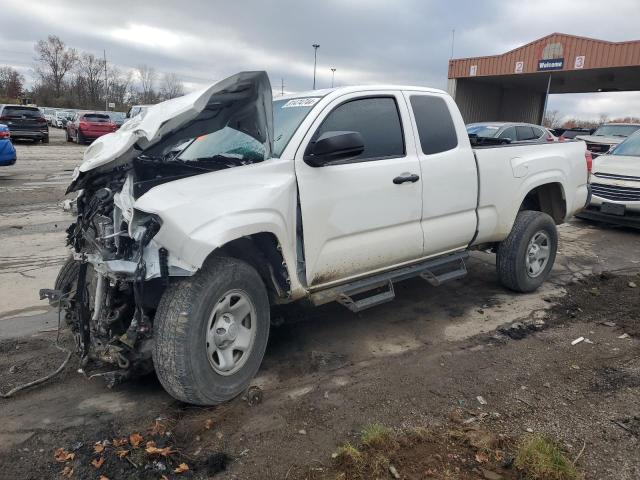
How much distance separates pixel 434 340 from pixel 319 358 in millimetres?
1071

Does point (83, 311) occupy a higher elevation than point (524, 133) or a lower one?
lower

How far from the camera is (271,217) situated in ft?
10.9

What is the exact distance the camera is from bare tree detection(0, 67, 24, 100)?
72.3 metres

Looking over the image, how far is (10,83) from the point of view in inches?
2963

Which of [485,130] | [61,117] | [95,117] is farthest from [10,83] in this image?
[485,130]

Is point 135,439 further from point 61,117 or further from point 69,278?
point 61,117

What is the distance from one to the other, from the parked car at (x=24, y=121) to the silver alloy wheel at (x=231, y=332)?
2326 centimetres

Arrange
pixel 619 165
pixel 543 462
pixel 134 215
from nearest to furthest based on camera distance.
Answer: pixel 543 462 → pixel 134 215 → pixel 619 165

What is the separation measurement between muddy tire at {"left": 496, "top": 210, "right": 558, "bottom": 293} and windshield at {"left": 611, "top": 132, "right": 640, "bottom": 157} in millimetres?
5267

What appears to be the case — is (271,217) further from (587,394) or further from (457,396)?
(587,394)

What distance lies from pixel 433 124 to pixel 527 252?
194 cm

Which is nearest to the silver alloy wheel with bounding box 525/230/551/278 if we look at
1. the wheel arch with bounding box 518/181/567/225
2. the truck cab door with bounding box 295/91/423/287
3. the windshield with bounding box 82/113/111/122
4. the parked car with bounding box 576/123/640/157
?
the wheel arch with bounding box 518/181/567/225

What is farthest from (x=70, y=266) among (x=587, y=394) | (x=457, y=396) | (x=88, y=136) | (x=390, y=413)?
(x=88, y=136)

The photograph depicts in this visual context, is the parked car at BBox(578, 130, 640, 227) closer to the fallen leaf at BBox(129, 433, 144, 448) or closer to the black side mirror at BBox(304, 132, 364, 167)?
the black side mirror at BBox(304, 132, 364, 167)
